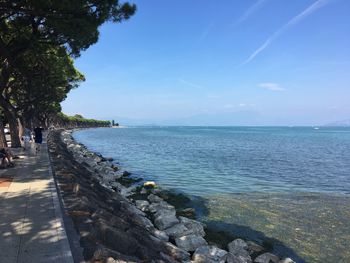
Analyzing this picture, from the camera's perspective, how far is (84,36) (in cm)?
1511

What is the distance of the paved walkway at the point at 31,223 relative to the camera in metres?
6.60

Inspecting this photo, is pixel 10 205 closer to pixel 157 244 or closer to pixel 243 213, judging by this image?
pixel 157 244

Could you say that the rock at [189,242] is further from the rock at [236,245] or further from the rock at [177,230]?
the rock at [236,245]

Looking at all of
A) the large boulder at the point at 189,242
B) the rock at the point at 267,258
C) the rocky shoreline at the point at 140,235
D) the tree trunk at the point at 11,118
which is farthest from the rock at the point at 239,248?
the tree trunk at the point at 11,118

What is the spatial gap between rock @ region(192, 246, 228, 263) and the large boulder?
1.49ft

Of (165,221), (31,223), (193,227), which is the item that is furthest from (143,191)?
(31,223)

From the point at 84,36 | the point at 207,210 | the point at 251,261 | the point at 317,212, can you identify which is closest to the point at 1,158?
the point at 84,36

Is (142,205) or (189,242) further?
(142,205)

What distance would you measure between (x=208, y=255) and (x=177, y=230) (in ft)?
7.60

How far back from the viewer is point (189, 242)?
10.9 metres

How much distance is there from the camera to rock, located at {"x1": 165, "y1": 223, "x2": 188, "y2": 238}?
11.9 meters

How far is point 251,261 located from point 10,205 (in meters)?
7.16

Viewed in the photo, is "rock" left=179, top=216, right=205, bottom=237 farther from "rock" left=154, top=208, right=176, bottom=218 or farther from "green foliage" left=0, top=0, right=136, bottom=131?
"green foliage" left=0, top=0, right=136, bottom=131

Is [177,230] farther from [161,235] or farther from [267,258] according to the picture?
[267,258]
